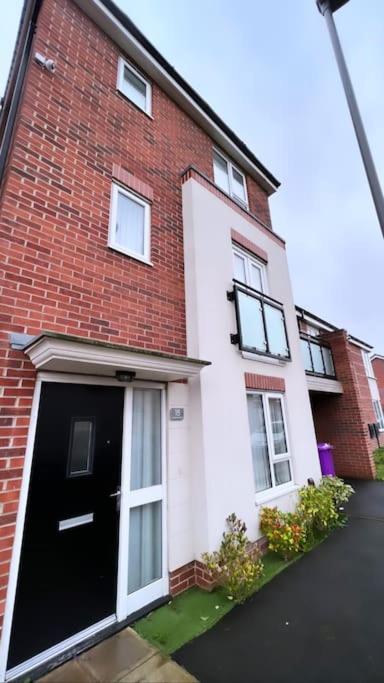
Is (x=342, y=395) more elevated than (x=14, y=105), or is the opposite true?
(x=14, y=105)

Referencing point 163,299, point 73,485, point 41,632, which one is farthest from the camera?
point 163,299

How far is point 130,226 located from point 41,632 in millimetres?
4855

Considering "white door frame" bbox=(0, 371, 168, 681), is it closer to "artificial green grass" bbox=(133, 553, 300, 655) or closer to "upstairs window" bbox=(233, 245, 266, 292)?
"artificial green grass" bbox=(133, 553, 300, 655)

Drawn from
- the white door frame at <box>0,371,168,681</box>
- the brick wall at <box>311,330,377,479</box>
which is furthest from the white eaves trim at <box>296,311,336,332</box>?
the white door frame at <box>0,371,168,681</box>

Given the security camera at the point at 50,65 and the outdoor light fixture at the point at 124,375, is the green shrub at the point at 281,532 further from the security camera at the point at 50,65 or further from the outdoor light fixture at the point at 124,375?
the security camera at the point at 50,65

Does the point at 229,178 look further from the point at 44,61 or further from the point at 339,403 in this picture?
the point at 339,403

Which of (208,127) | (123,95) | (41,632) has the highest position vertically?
(208,127)

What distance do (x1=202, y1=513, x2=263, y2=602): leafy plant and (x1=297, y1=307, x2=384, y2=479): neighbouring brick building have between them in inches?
244

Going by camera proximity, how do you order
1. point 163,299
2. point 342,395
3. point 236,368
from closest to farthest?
point 163,299 < point 236,368 < point 342,395

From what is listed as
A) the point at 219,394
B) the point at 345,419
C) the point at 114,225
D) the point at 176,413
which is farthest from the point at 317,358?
the point at 114,225

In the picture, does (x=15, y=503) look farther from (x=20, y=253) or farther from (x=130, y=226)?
(x=130, y=226)

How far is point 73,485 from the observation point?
111 inches

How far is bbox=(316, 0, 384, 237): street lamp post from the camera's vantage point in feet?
10.1

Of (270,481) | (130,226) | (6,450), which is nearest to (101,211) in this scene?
(130,226)
